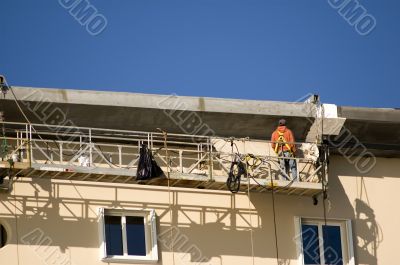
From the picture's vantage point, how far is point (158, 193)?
1319 inches

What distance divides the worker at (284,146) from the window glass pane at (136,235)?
382 cm

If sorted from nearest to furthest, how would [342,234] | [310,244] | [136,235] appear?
[136,235], [310,244], [342,234]

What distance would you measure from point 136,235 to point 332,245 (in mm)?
5086

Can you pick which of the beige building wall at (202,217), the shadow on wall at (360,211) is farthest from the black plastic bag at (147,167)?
the shadow on wall at (360,211)

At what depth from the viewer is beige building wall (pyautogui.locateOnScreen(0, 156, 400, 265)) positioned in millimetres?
32156

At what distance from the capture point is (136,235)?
108 feet

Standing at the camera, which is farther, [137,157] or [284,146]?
[284,146]

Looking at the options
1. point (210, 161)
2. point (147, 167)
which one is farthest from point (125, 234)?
point (210, 161)

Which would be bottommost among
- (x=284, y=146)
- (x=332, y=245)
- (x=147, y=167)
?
(x=332, y=245)

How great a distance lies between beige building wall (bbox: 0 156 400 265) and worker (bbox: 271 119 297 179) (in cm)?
87

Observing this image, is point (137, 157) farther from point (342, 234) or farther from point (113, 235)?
point (342, 234)

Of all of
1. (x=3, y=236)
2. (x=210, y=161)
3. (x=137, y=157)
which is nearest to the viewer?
(x=3, y=236)

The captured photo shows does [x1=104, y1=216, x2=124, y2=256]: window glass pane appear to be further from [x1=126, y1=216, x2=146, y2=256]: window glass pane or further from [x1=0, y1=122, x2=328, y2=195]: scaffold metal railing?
[x1=0, y1=122, x2=328, y2=195]: scaffold metal railing

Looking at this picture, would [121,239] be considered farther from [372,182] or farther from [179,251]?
[372,182]
